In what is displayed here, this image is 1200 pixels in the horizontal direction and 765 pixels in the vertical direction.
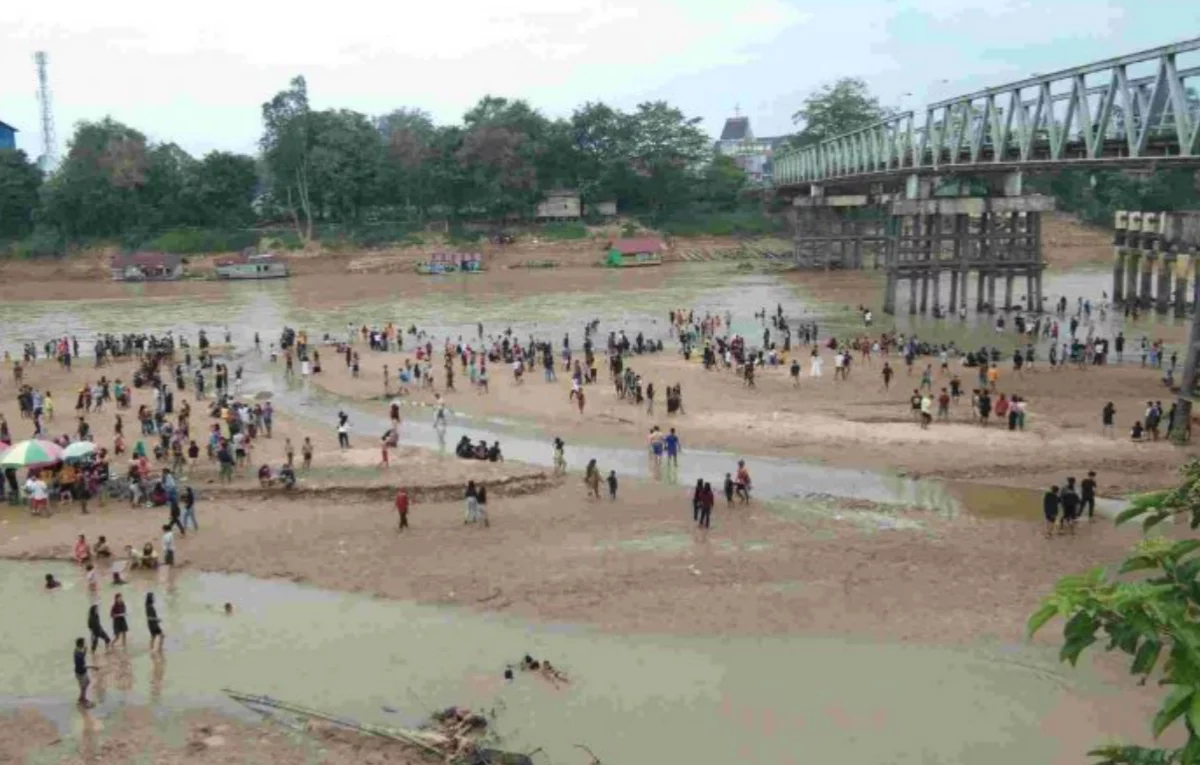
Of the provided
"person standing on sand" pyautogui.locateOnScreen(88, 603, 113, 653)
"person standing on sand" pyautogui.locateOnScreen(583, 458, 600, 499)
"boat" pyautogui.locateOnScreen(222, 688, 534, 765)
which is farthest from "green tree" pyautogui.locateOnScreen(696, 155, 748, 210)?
"boat" pyautogui.locateOnScreen(222, 688, 534, 765)

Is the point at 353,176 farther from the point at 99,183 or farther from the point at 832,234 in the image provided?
the point at 832,234

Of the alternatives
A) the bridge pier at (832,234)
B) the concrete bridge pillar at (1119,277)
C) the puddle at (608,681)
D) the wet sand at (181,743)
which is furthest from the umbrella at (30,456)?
the bridge pier at (832,234)

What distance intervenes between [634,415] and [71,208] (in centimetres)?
8180

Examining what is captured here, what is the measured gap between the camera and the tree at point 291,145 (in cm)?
9962

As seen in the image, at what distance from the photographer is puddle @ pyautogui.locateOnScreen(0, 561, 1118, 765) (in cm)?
1341

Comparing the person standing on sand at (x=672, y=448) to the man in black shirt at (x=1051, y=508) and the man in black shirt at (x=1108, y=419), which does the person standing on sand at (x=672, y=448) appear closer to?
the man in black shirt at (x=1051, y=508)

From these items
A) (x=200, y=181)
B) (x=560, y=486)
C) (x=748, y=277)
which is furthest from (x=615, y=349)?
(x=200, y=181)

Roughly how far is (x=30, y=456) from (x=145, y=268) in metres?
70.9

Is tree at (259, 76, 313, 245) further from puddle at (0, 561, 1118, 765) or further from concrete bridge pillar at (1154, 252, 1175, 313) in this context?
puddle at (0, 561, 1118, 765)

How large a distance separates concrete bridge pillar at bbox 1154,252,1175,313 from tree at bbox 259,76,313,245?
69.4 meters

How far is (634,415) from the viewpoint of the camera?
33000 millimetres

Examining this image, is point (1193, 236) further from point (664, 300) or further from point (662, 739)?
point (662, 739)

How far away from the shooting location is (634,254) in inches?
3698

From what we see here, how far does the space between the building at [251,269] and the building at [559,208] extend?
25.4m
